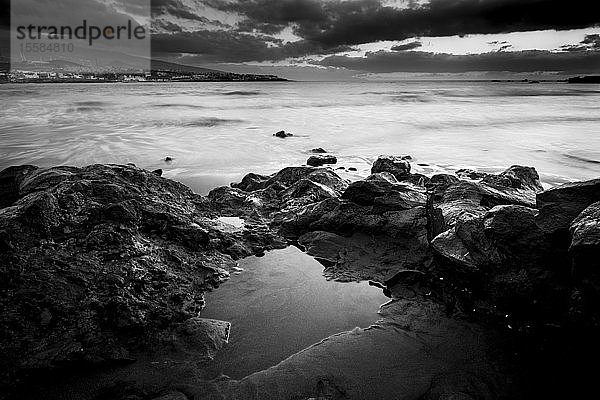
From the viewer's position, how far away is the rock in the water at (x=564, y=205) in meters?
2.97

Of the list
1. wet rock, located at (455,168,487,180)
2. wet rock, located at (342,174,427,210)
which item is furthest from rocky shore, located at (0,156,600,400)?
wet rock, located at (455,168,487,180)

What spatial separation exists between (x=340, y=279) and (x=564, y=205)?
6.96 ft

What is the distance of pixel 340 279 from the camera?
401 cm

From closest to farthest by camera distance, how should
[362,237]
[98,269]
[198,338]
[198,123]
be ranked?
[198,338] → [98,269] → [362,237] → [198,123]

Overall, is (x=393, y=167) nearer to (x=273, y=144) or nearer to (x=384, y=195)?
(x=384, y=195)

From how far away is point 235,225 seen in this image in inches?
206

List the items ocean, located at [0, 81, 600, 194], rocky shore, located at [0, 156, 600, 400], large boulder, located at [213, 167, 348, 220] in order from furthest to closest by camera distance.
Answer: ocean, located at [0, 81, 600, 194], large boulder, located at [213, 167, 348, 220], rocky shore, located at [0, 156, 600, 400]

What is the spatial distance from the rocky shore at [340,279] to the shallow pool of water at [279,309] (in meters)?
0.12

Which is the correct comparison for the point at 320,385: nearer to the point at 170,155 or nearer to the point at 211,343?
the point at 211,343

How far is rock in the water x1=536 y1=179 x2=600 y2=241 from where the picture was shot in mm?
2969

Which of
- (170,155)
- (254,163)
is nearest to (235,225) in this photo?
(254,163)

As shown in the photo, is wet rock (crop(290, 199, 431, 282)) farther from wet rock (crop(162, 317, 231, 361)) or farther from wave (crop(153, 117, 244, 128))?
wave (crop(153, 117, 244, 128))

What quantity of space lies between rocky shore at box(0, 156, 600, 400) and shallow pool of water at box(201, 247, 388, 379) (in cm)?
12

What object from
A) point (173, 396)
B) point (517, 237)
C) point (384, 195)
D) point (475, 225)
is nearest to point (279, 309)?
point (173, 396)
